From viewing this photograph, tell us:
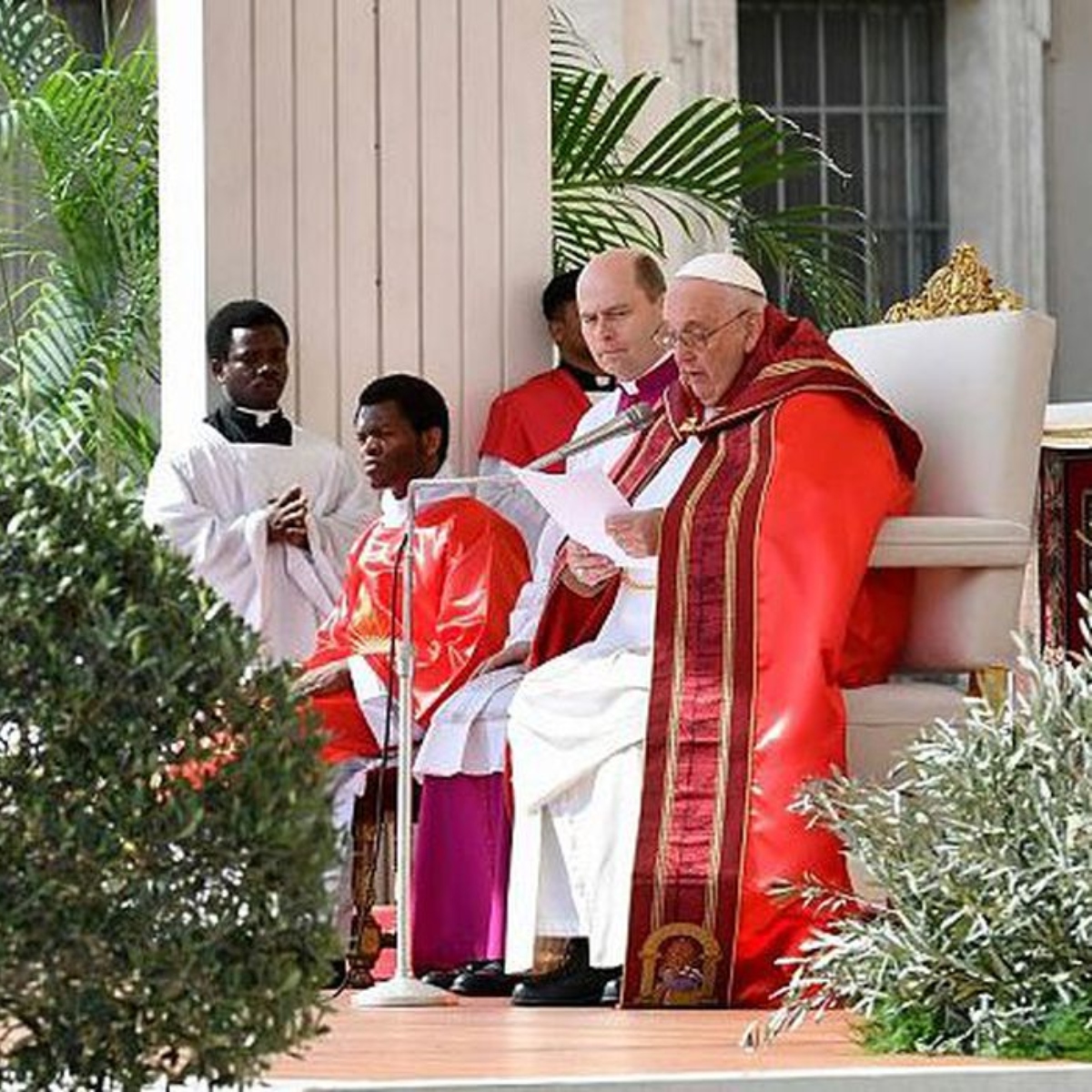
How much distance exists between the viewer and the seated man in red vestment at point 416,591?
786cm

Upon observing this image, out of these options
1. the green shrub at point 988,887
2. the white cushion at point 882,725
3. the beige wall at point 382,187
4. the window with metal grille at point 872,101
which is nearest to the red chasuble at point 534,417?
the beige wall at point 382,187

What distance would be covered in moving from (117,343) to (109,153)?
560mm

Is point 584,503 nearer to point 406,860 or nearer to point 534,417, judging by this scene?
point 406,860

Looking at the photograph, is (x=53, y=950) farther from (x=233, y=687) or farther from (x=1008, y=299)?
(x=1008, y=299)

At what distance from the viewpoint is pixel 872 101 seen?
51.8 ft

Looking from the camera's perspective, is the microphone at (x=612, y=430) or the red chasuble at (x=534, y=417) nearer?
the microphone at (x=612, y=430)

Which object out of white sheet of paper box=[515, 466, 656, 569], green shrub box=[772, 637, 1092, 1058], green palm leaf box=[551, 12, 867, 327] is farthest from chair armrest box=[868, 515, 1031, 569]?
green palm leaf box=[551, 12, 867, 327]

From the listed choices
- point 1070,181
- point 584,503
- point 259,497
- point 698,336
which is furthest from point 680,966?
point 1070,181

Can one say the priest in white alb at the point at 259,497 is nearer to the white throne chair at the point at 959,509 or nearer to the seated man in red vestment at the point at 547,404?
the seated man in red vestment at the point at 547,404

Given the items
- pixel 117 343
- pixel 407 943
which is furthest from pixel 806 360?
pixel 117 343

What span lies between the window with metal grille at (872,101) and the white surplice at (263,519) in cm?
704

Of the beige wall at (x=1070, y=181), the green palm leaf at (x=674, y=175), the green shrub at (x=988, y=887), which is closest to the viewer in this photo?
the green shrub at (x=988, y=887)

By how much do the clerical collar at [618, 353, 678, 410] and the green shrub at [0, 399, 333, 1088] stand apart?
383 cm

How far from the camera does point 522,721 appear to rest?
23.7ft
